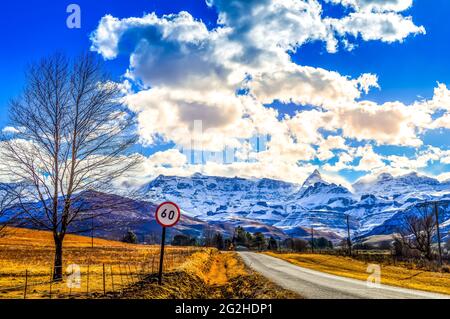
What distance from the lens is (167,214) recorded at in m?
14.6

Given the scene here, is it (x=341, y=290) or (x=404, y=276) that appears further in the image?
(x=404, y=276)

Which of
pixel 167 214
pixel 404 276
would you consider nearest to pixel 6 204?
pixel 167 214

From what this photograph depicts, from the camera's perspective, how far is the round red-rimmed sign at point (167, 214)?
14.4 m

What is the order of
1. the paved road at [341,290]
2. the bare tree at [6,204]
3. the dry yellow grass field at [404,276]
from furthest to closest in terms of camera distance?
the dry yellow grass field at [404,276], the paved road at [341,290], the bare tree at [6,204]

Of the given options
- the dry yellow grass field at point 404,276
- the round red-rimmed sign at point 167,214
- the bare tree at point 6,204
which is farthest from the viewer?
the dry yellow grass field at point 404,276

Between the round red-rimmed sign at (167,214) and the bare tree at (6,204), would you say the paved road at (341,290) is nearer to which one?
the round red-rimmed sign at (167,214)

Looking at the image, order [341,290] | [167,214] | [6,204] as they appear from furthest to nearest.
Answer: [341,290]
[6,204]
[167,214]

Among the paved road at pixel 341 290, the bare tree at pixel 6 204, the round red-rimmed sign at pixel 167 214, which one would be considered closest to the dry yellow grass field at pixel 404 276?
the paved road at pixel 341 290

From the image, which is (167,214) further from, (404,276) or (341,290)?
(404,276)

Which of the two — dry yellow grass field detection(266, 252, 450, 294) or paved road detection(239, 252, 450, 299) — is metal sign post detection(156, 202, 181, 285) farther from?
dry yellow grass field detection(266, 252, 450, 294)
